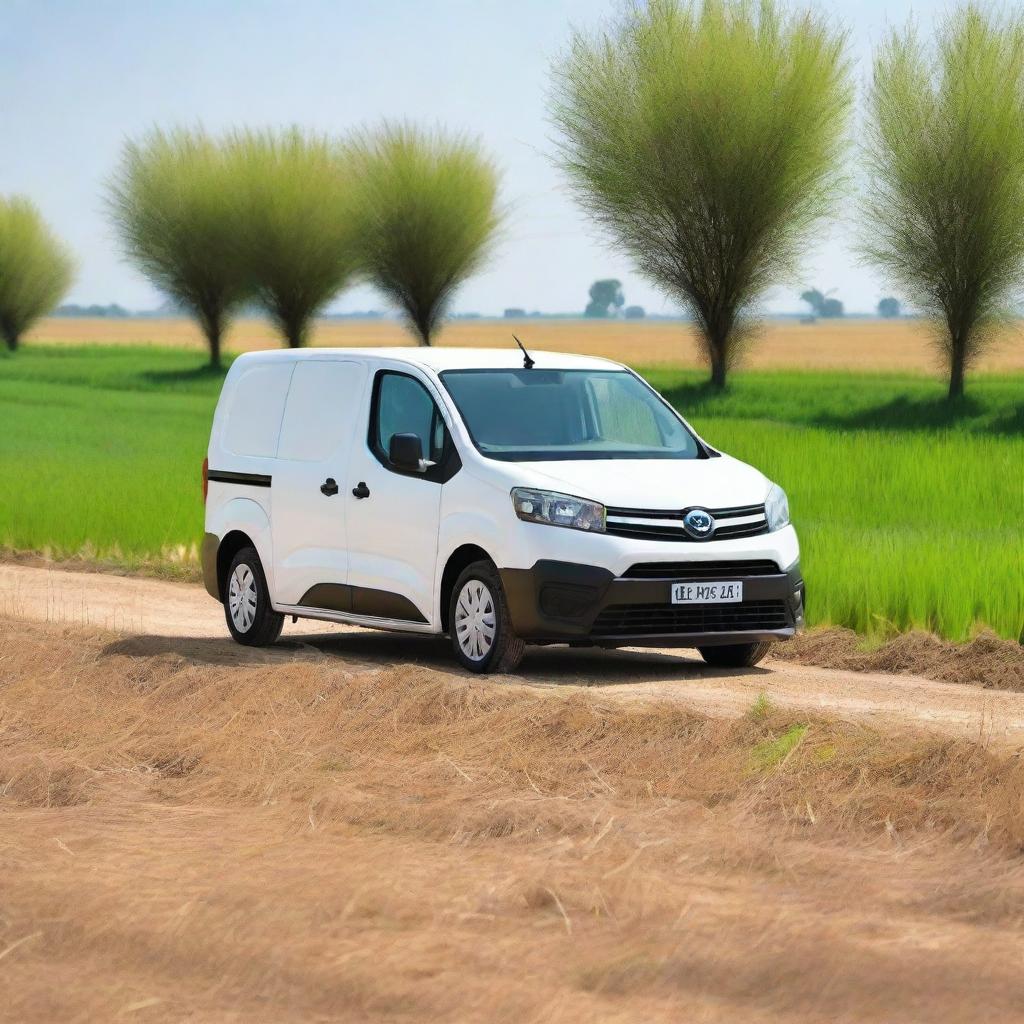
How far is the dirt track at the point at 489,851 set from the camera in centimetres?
546

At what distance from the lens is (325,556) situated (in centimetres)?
1297

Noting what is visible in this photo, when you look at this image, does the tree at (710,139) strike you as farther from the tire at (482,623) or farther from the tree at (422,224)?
the tire at (482,623)

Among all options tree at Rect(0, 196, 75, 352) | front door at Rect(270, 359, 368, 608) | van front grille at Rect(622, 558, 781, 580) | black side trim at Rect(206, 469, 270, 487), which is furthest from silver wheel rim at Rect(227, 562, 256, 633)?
tree at Rect(0, 196, 75, 352)

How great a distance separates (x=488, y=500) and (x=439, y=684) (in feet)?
6.22

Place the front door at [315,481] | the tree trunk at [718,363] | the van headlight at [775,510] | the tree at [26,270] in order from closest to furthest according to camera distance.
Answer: the van headlight at [775,510] < the front door at [315,481] < the tree trunk at [718,363] < the tree at [26,270]

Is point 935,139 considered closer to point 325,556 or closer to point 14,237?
point 325,556

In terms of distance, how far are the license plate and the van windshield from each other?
1133mm

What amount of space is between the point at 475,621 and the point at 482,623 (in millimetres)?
83

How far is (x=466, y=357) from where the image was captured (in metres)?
12.9

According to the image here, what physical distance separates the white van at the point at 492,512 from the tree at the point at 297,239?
56679 mm

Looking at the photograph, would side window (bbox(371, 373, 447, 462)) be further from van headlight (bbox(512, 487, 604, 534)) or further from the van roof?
van headlight (bbox(512, 487, 604, 534))

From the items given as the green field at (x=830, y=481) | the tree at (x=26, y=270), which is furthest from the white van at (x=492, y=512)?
the tree at (x=26, y=270)

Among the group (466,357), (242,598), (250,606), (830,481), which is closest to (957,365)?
(830,481)

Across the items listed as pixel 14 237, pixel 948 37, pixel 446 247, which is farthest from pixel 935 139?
pixel 14 237
